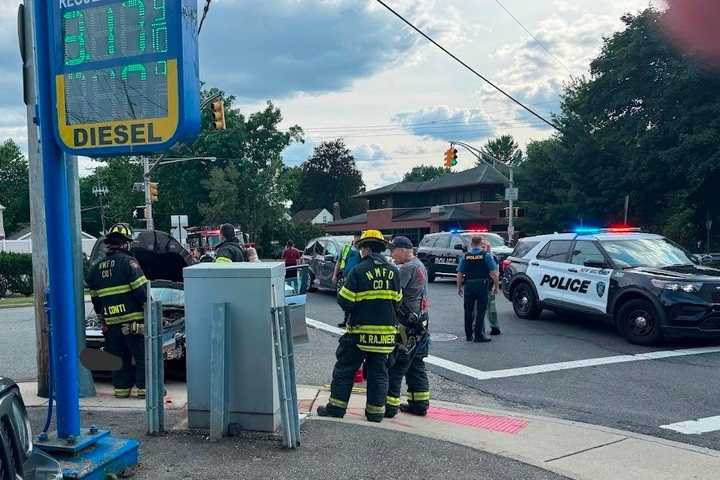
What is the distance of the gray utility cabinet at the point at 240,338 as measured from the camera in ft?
15.5

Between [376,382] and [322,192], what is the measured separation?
292 feet

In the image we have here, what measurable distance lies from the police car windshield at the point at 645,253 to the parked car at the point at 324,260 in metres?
7.78

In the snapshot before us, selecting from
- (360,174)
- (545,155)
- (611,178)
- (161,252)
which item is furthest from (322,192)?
(161,252)

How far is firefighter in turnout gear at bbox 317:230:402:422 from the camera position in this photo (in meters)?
5.57

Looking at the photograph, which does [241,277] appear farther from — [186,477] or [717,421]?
[717,421]

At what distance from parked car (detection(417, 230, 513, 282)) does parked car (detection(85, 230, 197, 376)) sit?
1262cm

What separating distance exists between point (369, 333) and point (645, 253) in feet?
23.0

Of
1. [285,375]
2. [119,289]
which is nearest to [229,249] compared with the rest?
[119,289]

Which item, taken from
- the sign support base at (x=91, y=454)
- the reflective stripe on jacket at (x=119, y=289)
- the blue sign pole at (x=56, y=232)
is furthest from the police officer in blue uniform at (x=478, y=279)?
the blue sign pole at (x=56, y=232)

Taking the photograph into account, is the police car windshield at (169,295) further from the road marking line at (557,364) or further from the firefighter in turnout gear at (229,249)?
the road marking line at (557,364)

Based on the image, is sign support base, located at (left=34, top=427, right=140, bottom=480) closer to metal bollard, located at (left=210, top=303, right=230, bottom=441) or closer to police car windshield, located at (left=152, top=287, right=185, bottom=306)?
metal bollard, located at (left=210, top=303, right=230, bottom=441)

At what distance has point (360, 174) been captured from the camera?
94812 millimetres

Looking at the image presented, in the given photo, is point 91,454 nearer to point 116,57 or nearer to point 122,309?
point 116,57

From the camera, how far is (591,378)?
7.80m
